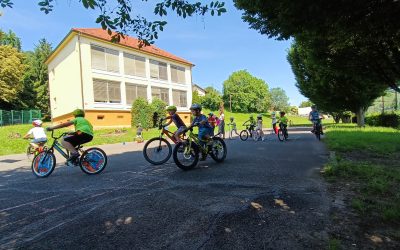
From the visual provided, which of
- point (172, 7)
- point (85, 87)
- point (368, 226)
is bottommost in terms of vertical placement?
point (368, 226)

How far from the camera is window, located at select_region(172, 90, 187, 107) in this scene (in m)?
42.4

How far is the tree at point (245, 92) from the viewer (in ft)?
296

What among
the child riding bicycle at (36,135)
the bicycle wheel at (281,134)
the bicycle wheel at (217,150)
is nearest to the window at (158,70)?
the bicycle wheel at (281,134)

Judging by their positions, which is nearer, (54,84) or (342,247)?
(342,247)

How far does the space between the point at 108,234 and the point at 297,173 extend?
4.62 metres

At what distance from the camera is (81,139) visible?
7.55 m

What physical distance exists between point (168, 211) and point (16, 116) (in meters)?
39.8

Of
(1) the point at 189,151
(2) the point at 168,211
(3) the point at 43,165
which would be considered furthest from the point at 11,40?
(2) the point at 168,211

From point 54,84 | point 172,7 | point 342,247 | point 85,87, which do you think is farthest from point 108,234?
point 54,84

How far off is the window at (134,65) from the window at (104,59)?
1.51 m

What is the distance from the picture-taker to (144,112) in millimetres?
32688

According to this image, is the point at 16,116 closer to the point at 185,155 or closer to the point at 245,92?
the point at 185,155

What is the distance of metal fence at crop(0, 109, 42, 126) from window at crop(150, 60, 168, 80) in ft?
50.9

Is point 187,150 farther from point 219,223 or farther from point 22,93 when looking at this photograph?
point 22,93
